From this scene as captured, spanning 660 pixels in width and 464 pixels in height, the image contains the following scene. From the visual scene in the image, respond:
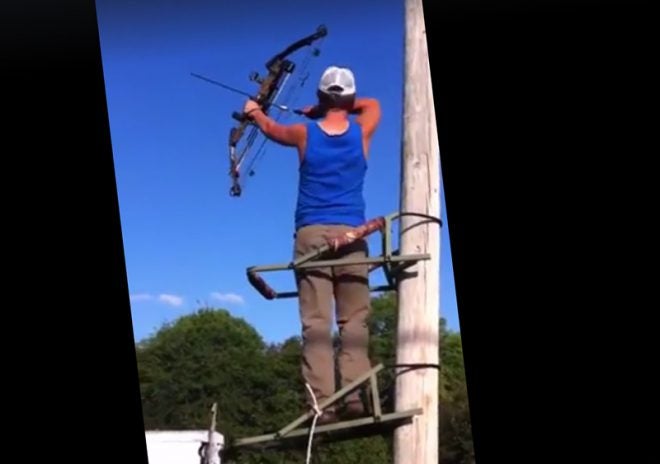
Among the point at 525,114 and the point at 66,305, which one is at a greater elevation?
the point at 525,114

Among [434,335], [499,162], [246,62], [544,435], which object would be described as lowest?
[544,435]

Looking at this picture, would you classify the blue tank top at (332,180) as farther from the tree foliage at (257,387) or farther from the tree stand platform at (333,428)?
the tree stand platform at (333,428)

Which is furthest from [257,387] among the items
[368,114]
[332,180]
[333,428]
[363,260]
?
[368,114]

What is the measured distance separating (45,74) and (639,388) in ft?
4.59

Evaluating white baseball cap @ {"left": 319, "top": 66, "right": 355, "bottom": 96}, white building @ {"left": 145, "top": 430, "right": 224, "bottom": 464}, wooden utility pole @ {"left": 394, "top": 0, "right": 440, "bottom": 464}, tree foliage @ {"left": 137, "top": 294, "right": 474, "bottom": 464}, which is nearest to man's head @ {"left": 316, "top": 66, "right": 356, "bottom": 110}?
white baseball cap @ {"left": 319, "top": 66, "right": 355, "bottom": 96}

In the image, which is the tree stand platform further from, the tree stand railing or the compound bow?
the compound bow

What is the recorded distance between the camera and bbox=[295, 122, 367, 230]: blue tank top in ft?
8.40

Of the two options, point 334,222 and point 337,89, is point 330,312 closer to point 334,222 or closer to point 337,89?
point 334,222

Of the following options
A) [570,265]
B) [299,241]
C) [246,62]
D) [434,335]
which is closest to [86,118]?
[246,62]

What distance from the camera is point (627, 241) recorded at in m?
2.59

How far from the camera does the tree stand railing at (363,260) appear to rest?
254 centimetres

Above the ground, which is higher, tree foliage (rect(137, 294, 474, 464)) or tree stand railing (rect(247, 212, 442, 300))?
tree stand railing (rect(247, 212, 442, 300))

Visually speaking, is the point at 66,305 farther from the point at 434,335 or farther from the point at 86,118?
the point at 434,335

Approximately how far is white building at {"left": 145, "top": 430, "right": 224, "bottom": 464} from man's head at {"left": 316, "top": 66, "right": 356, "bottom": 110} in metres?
0.73
